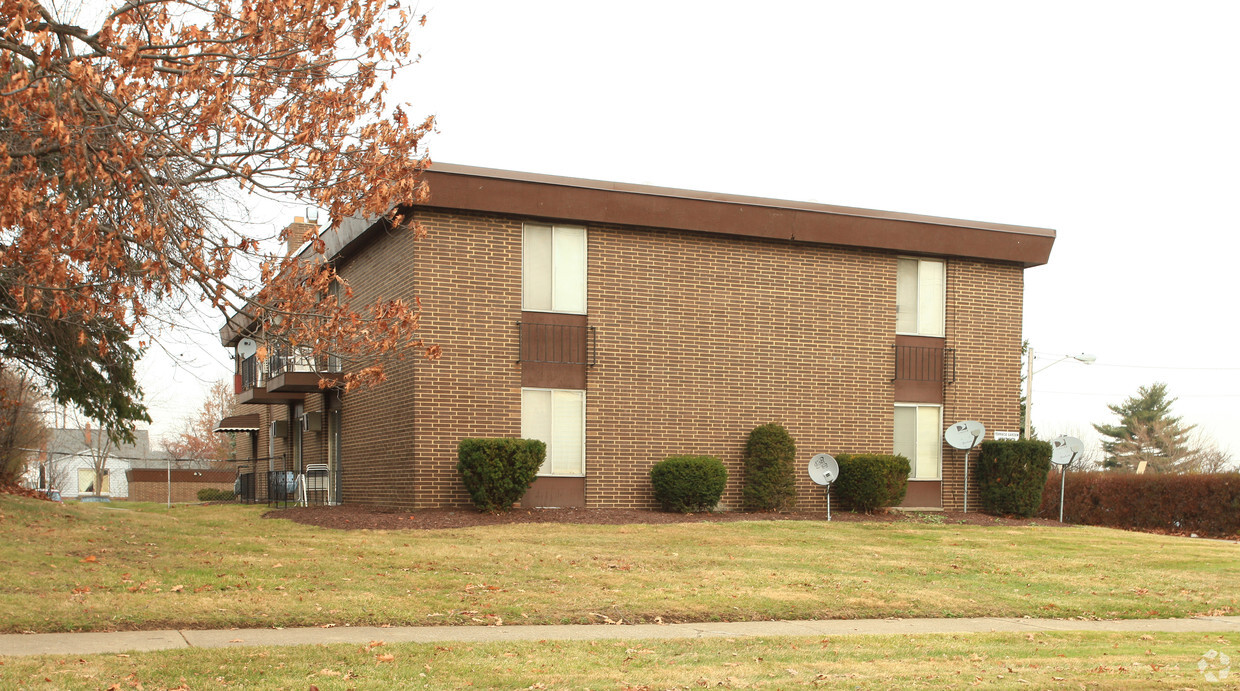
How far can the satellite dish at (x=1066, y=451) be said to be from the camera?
23359 mm

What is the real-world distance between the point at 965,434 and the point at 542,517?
928 centimetres

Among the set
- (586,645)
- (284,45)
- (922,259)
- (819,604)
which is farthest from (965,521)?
(284,45)

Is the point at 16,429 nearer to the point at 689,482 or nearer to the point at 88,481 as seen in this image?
the point at 689,482

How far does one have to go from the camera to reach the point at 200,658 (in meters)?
7.54

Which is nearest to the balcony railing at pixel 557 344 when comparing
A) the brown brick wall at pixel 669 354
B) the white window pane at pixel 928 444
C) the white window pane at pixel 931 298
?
the brown brick wall at pixel 669 354

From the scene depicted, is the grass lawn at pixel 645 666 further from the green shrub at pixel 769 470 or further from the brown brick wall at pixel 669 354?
the green shrub at pixel 769 470

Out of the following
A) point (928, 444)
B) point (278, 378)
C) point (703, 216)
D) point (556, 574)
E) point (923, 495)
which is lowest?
point (923, 495)

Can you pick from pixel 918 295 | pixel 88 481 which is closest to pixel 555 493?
pixel 918 295

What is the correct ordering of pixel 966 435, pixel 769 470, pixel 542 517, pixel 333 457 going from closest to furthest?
pixel 542 517
pixel 769 470
pixel 966 435
pixel 333 457

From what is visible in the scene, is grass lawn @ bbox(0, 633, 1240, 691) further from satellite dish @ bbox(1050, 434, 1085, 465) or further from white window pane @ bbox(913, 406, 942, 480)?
satellite dish @ bbox(1050, 434, 1085, 465)

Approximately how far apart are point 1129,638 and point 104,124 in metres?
10.4

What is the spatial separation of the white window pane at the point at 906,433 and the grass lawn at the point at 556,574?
4333 millimetres

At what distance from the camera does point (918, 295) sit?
23.2 m

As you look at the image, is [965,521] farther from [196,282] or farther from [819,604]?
[196,282]
